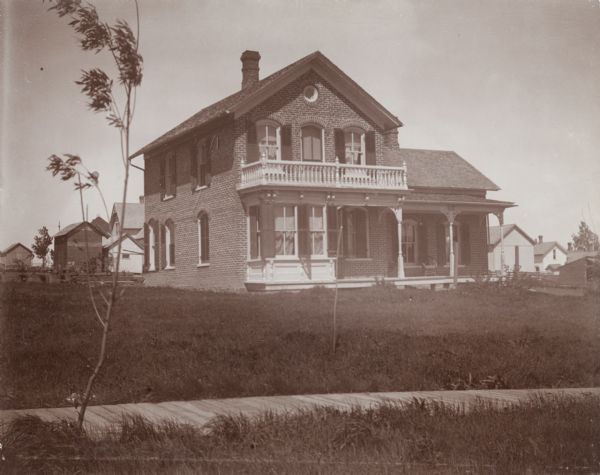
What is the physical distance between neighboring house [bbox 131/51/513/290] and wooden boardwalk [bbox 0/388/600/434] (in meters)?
6.58

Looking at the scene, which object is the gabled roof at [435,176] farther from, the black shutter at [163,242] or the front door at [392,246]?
the black shutter at [163,242]

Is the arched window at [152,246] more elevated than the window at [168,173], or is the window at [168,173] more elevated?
the window at [168,173]

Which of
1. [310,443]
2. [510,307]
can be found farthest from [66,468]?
[510,307]

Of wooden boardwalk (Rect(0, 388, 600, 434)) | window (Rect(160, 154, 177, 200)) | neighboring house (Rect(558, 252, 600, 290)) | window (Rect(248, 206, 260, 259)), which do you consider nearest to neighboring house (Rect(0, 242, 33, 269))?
wooden boardwalk (Rect(0, 388, 600, 434))

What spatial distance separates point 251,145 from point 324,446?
43.1 feet

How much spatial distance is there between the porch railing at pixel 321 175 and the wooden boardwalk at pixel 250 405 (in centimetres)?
827

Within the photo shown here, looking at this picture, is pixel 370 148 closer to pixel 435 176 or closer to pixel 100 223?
pixel 435 176

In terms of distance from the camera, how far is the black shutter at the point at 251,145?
16.8 metres

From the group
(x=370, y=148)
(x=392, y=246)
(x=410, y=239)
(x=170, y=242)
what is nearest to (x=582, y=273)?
(x=370, y=148)

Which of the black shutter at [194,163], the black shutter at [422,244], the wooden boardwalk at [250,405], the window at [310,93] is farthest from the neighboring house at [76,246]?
the black shutter at [422,244]

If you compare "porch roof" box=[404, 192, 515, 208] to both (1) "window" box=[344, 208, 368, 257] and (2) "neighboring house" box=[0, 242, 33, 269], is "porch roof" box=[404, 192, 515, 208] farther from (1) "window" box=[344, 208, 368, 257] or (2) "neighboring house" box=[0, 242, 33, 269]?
(2) "neighboring house" box=[0, 242, 33, 269]

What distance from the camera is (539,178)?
9273mm

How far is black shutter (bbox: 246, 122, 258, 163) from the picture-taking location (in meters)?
16.8

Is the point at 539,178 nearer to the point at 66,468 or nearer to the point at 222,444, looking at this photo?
the point at 222,444
